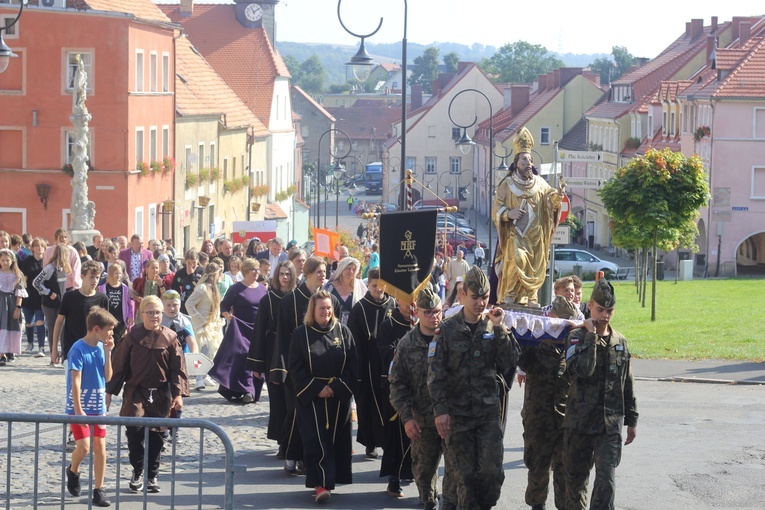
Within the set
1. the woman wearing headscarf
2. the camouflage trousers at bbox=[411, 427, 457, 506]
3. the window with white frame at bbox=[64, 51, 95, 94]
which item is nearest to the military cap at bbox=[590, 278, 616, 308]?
the camouflage trousers at bbox=[411, 427, 457, 506]

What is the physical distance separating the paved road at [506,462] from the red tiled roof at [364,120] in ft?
456

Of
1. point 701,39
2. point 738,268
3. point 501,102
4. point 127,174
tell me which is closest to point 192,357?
point 127,174

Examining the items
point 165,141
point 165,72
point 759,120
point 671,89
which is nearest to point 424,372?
point 165,141

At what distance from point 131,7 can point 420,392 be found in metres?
37.8

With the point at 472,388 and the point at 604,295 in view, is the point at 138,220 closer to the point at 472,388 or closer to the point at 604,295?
the point at 472,388

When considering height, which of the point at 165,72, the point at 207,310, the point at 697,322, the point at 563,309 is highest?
the point at 165,72

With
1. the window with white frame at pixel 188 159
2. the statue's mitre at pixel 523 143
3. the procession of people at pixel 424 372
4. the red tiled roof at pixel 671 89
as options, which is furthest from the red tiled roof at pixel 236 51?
the statue's mitre at pixel 523 143

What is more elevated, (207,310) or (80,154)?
(80,154)

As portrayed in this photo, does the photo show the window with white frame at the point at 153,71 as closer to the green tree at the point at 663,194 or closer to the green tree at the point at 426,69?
the green tree at the point at 663,194

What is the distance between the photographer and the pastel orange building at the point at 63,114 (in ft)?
141

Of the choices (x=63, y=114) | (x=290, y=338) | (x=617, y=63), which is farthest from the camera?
(x=617, y=63)

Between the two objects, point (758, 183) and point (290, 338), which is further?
point (758, 183)

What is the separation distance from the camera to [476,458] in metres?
9.73

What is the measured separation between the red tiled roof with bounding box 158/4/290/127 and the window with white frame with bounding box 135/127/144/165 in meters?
30.8
